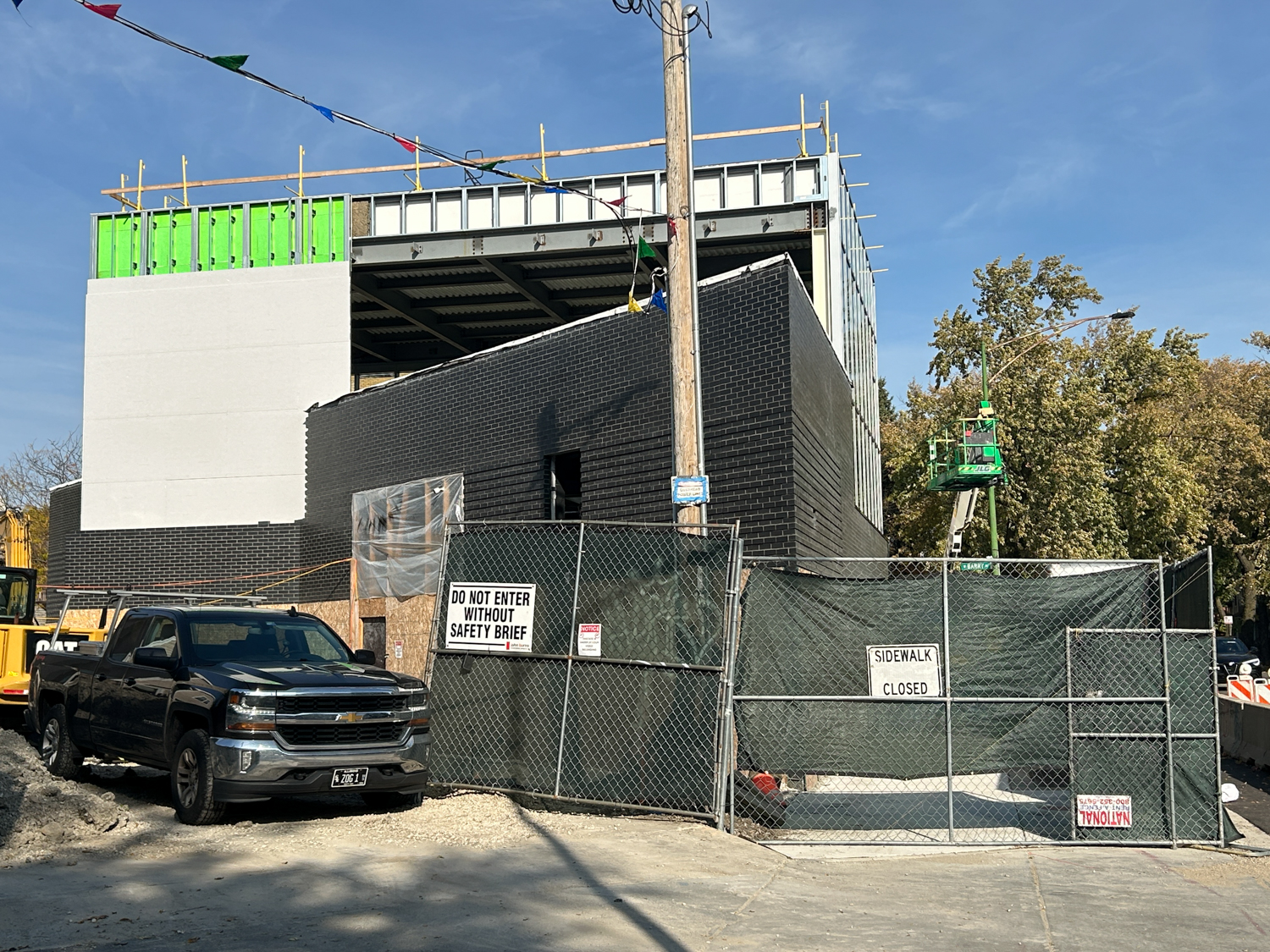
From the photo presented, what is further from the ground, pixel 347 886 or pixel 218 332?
pixel 218 332

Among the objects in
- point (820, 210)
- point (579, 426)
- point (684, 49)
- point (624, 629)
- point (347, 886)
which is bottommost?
point (347, 886)

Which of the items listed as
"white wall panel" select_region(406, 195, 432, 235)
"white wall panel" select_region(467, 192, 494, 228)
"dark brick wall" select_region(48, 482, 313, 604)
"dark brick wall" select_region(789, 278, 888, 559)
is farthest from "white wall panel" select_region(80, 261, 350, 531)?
"dark brick wall" select_region(789, 278, 888, 559)

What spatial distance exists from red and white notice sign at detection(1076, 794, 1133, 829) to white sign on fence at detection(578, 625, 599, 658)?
4.06 m

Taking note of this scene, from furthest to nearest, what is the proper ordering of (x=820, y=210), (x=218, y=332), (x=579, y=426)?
(x=218, y=332)
(x=820, y=210)
(x=579, y=426)

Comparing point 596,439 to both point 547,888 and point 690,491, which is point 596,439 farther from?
point 547,888

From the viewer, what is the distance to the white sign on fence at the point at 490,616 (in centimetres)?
1049

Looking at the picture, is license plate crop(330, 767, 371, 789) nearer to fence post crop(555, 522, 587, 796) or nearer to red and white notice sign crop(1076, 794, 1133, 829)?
fence post crop(555, 522, 587, 796)

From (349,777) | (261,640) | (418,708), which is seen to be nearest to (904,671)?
(418,708)

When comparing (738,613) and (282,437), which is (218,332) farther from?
(738,613)

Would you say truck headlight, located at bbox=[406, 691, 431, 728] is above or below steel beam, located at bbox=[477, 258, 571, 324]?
below

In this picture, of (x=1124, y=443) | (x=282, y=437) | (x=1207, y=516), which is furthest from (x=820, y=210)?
(x=1207, y=516)

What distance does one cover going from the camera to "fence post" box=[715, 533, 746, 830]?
956 centimetres

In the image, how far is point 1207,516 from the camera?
43844 millimetres

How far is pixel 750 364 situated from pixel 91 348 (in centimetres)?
1786
